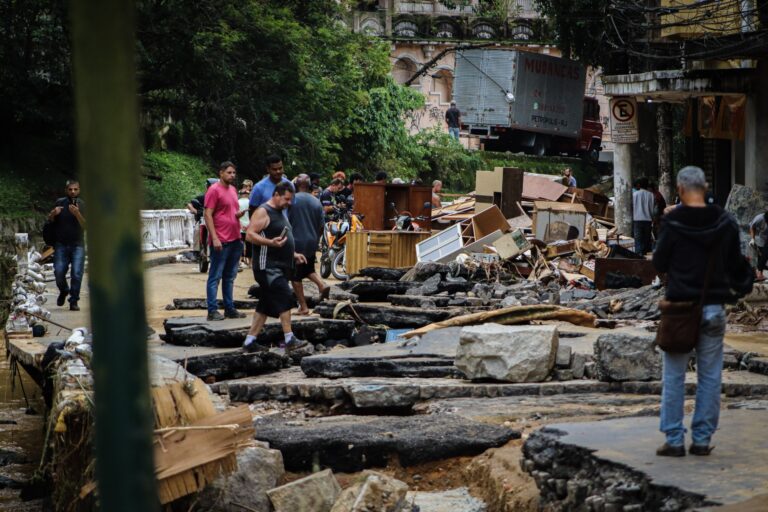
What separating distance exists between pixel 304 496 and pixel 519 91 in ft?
127

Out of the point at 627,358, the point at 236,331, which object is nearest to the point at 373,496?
the point at 627,358

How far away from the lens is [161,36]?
95.3 feet

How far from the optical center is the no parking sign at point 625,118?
86.8 ft

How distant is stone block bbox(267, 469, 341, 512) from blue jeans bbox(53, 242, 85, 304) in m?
8.77

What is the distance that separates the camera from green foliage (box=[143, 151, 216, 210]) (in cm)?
3100

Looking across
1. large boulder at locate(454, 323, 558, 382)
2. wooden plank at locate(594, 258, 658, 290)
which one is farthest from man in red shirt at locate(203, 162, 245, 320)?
wooden plank at locate(594, 258, 658, 290)

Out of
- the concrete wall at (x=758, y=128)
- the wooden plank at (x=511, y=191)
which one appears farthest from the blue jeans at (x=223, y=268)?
the concrete wall at (x=758, y=128)

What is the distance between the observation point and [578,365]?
31.1ft

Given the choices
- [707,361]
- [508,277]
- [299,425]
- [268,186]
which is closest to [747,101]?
[508,277]

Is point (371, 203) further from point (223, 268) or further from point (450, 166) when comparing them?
point (450, 166)

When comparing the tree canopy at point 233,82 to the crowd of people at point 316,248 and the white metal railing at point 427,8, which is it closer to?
the crowd of people at point 316,248

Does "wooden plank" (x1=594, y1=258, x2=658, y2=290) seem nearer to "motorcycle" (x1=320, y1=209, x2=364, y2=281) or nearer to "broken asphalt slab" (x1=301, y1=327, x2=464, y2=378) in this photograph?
"motorcycle" (x1=320, y1=209, x2=364, y2=281)

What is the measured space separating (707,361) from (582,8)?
1017 inches

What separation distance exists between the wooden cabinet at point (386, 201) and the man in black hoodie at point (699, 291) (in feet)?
50.1
